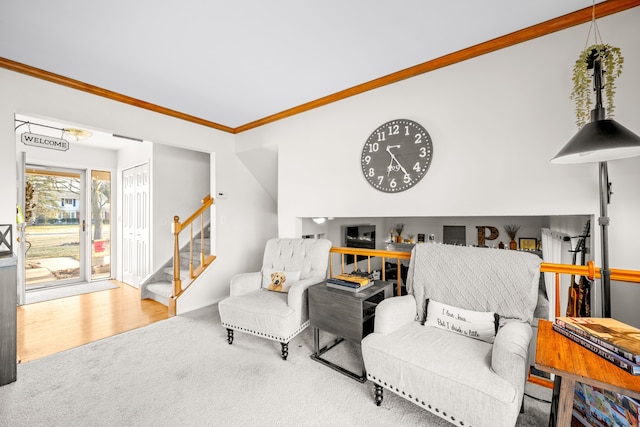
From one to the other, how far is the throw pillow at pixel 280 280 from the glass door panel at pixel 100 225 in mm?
4253

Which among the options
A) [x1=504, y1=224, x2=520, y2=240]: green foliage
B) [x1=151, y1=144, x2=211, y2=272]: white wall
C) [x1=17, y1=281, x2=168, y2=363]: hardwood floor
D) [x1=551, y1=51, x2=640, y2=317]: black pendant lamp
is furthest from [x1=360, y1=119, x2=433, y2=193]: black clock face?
[x1=151, y1=144, x2=211, y2=272]: white wall

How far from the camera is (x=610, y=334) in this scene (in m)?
1.12

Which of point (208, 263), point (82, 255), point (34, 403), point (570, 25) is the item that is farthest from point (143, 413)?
point (82, 255)

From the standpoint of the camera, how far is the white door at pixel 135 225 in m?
4.48

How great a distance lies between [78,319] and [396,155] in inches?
161

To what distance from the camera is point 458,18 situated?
1.84 metres

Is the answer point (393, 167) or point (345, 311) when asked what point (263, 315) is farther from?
point (393, 167)

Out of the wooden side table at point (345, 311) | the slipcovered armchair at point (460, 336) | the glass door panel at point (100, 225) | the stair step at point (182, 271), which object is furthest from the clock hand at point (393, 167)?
the glass door panel at point (100, 225)

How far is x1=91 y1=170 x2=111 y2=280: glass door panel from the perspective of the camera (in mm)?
5047

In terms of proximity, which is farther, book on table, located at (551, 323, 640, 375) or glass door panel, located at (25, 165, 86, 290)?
glass door panel, located at (25, 165, 86, 290)

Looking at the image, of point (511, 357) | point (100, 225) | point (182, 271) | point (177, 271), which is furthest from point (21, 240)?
point (511, 357)

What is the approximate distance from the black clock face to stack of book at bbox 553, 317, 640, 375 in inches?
60.0

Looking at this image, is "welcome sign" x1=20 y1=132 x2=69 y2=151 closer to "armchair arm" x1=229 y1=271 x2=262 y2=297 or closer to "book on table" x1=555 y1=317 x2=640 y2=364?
"armchair arm" x1=229 y1=271 x2=262 y2=297

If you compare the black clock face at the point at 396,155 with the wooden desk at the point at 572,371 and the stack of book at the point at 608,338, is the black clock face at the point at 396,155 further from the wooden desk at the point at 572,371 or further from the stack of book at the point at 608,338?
the wooden desk at the point at 572,371
